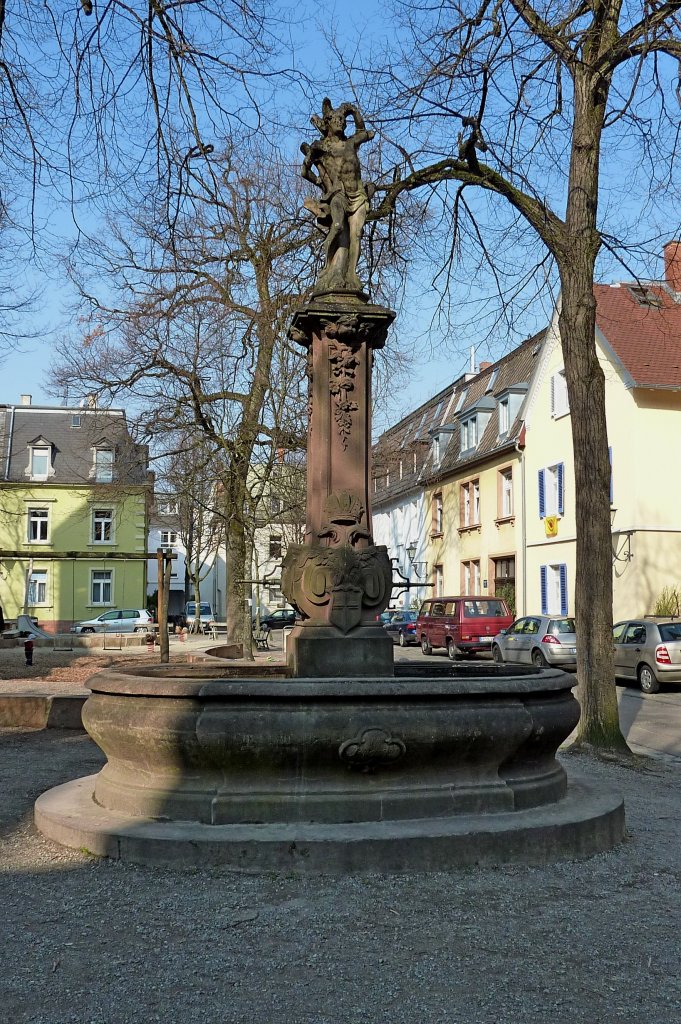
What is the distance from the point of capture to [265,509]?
71.6 ft

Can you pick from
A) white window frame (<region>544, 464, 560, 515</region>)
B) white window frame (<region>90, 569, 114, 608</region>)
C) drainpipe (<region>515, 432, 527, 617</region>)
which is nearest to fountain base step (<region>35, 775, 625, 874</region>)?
white window frame (<region>544, 464, 560, 515</region>)

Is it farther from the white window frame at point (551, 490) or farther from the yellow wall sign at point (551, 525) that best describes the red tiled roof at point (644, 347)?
the yellow wall sign at point (551, 525)

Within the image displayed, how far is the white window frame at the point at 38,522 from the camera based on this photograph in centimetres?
5022

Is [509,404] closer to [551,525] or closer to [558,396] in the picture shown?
[558,396]

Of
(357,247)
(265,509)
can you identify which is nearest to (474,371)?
(265,509)

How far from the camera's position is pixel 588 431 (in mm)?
10375

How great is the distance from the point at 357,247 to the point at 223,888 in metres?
5.56

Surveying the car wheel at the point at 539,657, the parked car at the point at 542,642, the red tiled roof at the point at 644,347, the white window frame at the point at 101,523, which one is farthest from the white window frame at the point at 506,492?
the white window frame at the point at 101,523

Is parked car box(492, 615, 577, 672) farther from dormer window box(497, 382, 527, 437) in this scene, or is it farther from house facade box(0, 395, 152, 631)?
house facade box(0, 395, 152, 631)

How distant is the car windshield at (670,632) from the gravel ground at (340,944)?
555 inches

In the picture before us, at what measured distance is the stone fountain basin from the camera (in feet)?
18.6

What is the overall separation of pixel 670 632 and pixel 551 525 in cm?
1099

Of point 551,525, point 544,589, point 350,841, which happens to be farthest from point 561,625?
point 350,841

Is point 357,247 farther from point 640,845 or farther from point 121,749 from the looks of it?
point 640,845
